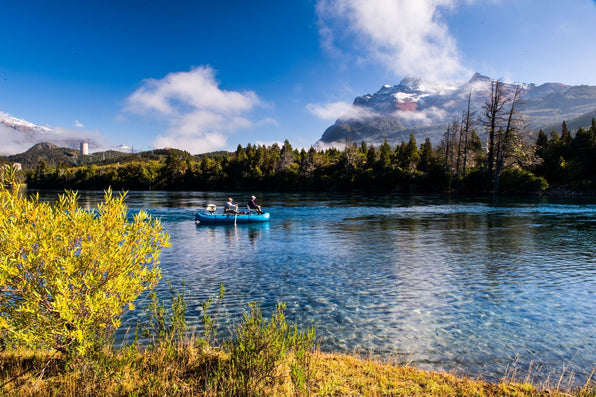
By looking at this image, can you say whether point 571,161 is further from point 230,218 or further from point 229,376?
point 229,376

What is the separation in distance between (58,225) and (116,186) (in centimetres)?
17465

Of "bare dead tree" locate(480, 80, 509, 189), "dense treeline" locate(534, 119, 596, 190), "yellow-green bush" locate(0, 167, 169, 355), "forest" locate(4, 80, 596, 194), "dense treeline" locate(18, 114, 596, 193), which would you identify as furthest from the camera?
"bare dead tree" locate(480, 80, 509, 189)

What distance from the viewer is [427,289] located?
13633 millimetres

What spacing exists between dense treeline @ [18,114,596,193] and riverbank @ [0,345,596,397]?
64237 mm

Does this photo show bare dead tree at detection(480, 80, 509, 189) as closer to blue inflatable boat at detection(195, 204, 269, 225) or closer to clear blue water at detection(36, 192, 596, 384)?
clear blue water at detection(36, 192, 596, 384)

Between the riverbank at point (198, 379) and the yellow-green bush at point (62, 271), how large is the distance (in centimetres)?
54

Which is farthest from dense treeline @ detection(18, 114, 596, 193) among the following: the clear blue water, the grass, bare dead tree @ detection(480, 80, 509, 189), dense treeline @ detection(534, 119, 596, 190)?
the grass

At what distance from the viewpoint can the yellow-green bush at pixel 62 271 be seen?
526 cm

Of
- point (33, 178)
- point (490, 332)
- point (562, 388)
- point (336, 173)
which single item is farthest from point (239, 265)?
point (33, 178)

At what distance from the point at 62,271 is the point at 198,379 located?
294 cm

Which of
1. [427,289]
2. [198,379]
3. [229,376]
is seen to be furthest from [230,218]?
[229,376]

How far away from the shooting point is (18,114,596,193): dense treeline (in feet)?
224

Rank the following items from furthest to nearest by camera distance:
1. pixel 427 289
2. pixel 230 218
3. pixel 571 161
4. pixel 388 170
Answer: pixel 388 170, pixel 571 161, pixel 230 218, pixel 427 289

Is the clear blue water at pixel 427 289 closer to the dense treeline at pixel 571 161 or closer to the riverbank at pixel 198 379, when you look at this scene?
the riverbank at pixel 198 379
